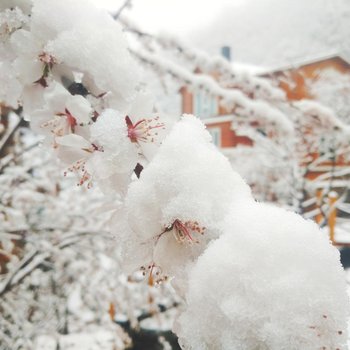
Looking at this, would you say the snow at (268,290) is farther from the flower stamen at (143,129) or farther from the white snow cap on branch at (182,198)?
the flower stamen at (143,129)

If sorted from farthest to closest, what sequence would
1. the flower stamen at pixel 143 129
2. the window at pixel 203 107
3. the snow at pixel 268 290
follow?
the window at pixel 203 107, the flower stamen at pixel 143 129, the snow at pixel 268 290

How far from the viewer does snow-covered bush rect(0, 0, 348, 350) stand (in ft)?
1.71

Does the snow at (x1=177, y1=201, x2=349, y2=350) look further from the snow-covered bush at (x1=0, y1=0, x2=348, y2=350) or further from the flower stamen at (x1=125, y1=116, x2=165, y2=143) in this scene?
the flower stamen at (x1=125, y1=116, x2=165, y2=143)

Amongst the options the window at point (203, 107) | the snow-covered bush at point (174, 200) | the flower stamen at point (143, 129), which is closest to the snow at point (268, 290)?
the snow-covered bush at point (174, 200)

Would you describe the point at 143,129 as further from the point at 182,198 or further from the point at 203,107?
the point at 203,107

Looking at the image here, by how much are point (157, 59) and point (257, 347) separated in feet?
12.0

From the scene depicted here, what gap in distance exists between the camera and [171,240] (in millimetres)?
707

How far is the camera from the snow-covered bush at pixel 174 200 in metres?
0.52

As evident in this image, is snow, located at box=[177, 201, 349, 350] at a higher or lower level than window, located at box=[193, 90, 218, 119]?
lower

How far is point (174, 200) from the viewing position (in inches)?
26.2

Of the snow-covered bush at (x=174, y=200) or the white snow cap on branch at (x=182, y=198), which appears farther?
the white snow cap on branch at (x=182, y=198)

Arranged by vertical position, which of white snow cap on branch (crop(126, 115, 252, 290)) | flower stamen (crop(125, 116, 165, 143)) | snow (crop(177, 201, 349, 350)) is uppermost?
flower stamen (crop(125, 116, 165, 143))

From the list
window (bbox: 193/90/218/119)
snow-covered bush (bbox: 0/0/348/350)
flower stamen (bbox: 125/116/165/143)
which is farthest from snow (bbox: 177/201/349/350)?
window (bbox: 193/90/218/119)

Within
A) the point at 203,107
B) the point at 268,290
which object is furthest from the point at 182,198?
the point at 203,107
